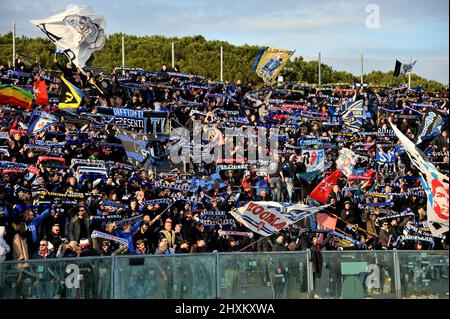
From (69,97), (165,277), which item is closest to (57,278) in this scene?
(165,277)

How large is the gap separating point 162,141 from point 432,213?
7160 millimetres

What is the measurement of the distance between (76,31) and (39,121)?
4370mm

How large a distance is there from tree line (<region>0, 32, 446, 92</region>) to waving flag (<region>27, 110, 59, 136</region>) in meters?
10.6

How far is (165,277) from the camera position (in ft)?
44.3

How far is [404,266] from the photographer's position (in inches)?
584

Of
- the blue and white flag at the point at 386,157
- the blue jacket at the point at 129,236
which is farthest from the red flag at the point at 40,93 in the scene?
the blue and white flag at the point at 386,157

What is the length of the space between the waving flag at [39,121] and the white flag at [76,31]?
3436 mm

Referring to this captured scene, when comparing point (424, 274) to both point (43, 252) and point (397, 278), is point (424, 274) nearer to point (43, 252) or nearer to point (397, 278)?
point (397, 278)

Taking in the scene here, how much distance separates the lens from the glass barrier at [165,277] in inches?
523

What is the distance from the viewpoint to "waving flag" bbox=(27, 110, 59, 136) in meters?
18.6

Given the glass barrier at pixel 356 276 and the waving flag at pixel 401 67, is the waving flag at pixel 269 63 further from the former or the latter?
the glass barrier at pixel 356 276

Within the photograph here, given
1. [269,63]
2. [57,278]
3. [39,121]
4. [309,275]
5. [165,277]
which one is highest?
[269,63]
